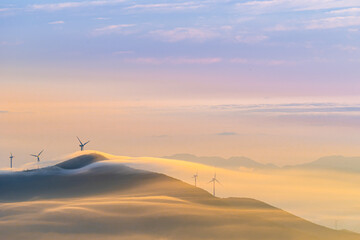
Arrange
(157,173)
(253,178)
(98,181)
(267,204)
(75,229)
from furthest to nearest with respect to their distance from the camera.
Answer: (98,181) → (157,173) → (253,178) → (267,204) → (75,229)

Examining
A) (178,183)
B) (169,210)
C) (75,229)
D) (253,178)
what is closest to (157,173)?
(178,183)

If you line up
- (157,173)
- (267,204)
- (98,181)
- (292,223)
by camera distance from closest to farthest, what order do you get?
(292,223) → (267,204) → (157,173) → (98,181)

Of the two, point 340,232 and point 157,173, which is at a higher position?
point 157,173

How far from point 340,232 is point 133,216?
3250cm

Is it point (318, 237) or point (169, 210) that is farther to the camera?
point (169, 210)

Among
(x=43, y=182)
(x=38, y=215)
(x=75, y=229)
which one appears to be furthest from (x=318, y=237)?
(x=43, y=182)

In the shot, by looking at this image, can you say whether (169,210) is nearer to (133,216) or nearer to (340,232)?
(133,216)

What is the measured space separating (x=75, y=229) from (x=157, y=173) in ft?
264

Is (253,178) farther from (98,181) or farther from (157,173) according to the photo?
(98,181)

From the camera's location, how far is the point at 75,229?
80688 millimetres

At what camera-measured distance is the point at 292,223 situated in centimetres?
8588

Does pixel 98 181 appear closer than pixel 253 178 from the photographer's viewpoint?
No

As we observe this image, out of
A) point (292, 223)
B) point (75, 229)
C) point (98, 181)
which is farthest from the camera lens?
point (98, 181)

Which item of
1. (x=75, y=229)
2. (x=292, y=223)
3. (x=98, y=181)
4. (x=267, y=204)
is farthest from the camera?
(x=98, y=181)
